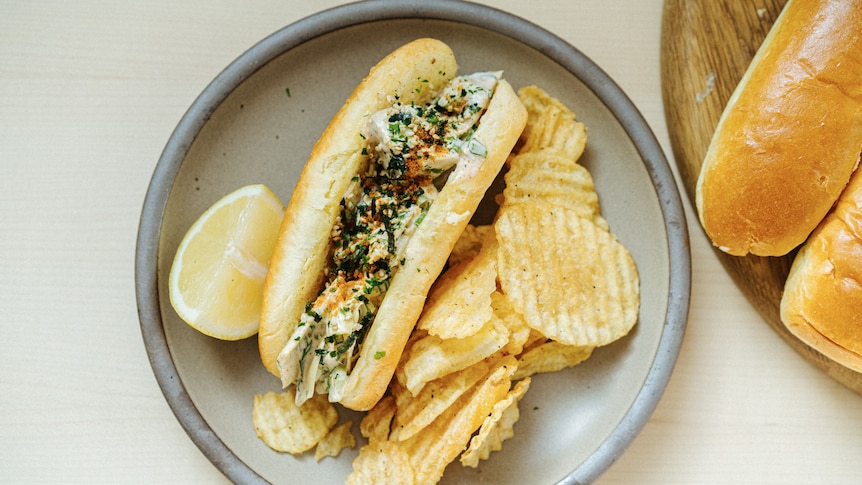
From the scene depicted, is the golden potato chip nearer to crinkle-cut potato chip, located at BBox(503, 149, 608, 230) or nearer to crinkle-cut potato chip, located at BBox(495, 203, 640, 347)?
crinkle-cut potato chip, located at BBox(495, 203, 640, 347)

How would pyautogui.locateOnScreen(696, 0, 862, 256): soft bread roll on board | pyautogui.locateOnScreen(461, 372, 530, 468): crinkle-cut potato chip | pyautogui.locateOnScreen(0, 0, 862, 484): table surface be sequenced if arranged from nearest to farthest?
pyautogui.locateOnScreen(696, 0, 862, 256): soft bread roll on board → pyautogui.locateOnScreen(461, 372, 530, 468): crinkle-cut potato chip → pyautogui.locateOnScreen(0, 0, 862, 484): table surface

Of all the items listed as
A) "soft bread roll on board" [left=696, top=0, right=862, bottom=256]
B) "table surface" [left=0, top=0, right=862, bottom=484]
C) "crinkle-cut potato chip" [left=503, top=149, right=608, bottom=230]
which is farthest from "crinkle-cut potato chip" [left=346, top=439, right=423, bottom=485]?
"soft bread roll on board" [left=696, top=0, right=862, bottom=256]

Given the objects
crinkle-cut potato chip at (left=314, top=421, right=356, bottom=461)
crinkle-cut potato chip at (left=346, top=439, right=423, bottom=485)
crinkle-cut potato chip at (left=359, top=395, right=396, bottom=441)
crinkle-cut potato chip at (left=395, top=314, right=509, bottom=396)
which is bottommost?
Result: crinkle-cut potato chip at (left=314, top=421, right=356, bottom=461)

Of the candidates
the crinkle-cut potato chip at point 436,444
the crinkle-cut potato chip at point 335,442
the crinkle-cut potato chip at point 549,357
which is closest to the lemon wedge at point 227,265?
the crinkle-cut potato chip at point 335,442

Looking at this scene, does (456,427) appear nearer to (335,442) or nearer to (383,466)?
(383,466)

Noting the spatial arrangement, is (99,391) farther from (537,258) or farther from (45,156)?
(537,258)

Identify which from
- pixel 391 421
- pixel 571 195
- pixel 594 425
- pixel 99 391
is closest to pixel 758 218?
pixel 571 195

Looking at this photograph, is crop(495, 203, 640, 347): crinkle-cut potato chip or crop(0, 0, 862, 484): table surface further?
crop(0, 0, 862, 484): table surface

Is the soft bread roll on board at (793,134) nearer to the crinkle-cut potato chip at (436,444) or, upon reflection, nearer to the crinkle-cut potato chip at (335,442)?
the crinkle-cut potato chip at (436,444)

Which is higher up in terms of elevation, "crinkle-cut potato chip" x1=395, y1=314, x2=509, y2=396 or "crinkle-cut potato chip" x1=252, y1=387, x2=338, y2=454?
"crinkle-cut potato chip" x1=395, y1=314, x2=509, y2=396
